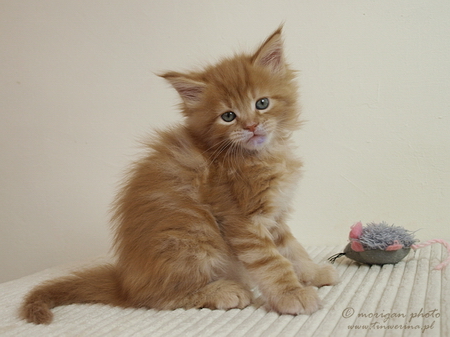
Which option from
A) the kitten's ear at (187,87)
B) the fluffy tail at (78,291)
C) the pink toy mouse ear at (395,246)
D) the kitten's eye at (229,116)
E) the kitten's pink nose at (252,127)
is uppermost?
the kitten's ear at (187,87)

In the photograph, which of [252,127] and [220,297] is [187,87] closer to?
[252,127]

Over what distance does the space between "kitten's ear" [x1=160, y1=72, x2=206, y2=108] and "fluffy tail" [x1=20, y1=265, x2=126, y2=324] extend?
2.11 ft

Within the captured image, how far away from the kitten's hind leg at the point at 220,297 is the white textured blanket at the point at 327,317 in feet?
0.09

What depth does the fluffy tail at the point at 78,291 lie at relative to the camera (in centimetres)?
125

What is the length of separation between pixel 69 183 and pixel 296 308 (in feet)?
5.37

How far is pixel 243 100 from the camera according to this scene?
131 cm

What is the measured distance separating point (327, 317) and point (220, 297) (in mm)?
317

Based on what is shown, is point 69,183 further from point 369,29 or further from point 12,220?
point 369,29

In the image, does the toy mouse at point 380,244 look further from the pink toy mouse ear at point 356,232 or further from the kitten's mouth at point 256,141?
the kitten's mouth at point 256,141

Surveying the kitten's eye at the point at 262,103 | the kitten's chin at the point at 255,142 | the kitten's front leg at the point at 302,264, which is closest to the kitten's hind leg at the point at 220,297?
the kitten's front leg at the point at 302,264

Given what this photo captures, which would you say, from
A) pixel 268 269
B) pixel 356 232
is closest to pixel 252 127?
pixel 268 269

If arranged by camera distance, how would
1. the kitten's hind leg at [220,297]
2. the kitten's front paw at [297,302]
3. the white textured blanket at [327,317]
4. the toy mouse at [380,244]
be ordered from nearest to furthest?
the white textured blanket at [327,317] < the kitten's front paw at [297,302] < the kitten's hind leg at [220,297] < the toy mouse at [380,244]

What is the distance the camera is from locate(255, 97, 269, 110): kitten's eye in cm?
133

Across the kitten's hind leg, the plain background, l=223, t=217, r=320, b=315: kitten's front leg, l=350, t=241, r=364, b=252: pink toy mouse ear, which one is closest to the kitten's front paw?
l=223, t=217, r=320, b=315: kitten's front leg
